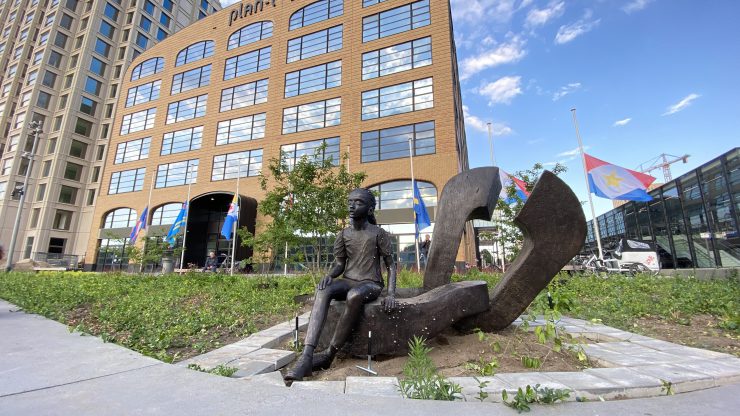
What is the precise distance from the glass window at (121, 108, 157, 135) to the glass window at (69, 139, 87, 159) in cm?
936

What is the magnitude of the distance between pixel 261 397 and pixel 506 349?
7.68 feet

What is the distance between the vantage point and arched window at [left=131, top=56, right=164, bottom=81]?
32188 millimetres

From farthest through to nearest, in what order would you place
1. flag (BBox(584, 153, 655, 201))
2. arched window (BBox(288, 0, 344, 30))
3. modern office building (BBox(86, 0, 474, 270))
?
arched window (BBox(288, 0, 344, 30)) < modern office building (BBox(86, 0, 474, 270)) < flag (BBox(584, 153, 655, 201))

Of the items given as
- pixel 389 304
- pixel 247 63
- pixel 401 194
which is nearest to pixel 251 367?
pixel 389 304

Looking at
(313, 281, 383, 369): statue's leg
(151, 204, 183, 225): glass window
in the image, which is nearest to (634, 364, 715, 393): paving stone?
(313, 281, 383, 369): statue's leg

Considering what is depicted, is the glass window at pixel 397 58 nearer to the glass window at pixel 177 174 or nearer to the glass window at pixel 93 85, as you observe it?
the glass window at pixel 177 174

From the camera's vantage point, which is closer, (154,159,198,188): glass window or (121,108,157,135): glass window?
(154,159,198,188): glass window

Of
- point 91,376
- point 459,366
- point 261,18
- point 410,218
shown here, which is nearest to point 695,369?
point 459,366

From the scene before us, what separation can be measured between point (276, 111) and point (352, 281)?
2383 centimetres

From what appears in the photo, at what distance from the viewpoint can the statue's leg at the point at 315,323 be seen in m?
2.74

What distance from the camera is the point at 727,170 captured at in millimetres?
12172

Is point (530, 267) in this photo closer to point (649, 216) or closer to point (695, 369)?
point (695, 369)

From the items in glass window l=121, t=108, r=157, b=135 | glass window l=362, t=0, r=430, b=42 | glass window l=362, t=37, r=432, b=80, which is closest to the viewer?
glass window l=362, t=37, r=432, b=80

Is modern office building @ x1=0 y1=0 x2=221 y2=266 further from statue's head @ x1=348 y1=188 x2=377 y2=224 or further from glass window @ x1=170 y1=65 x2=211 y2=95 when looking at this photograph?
statue's head @ x1=348 y1=188 x2=377 y2=224
